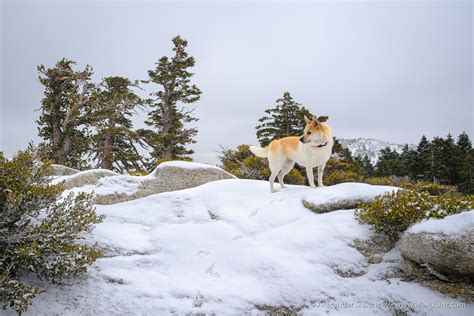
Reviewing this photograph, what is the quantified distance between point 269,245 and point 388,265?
2.00 meters

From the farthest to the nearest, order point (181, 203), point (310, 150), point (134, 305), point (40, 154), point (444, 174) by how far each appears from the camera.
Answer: point (444, 174), point (181, 203), point (310, 150), point (40, 154), point (134, 305)

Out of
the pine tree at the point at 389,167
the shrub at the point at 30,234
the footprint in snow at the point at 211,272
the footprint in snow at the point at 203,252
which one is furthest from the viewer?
the pine tree at the point at 389,167

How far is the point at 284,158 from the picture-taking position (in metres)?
8.06

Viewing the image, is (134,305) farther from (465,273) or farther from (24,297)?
(465,273)

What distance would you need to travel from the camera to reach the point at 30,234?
3975 mm

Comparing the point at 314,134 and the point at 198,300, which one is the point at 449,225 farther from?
the point at 198,300

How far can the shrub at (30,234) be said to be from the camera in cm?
366

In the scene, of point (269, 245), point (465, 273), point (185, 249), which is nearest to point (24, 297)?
point (185, 249)

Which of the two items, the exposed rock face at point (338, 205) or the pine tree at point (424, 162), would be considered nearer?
the exposed rock face at point (338, 205)

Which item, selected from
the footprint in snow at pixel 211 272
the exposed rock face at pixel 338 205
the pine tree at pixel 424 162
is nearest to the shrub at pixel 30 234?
the footprint in snow at pixel 211 272

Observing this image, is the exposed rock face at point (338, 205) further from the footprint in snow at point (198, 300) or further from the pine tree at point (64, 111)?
the pine tree at point (64, 111)

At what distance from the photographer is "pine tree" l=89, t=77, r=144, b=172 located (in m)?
20.4

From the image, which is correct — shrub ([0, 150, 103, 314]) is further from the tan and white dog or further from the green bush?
the tan and white dog

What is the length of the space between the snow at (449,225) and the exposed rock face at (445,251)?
5cm
